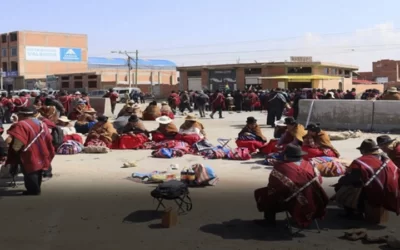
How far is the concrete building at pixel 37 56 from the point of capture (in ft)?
284

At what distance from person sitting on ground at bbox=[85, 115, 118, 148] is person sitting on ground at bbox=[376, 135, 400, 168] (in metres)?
8.06

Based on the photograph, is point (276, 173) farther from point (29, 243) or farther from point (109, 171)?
point (109, 171)

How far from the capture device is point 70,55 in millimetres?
93562

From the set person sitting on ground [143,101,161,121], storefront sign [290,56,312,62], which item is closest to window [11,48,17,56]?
storefront sign [290,56,312,62]

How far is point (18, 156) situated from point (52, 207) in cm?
111

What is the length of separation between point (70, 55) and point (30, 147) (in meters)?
88.7

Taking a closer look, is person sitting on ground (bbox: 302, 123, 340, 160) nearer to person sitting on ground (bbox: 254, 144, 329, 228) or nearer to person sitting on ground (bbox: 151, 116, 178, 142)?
person sitting on ground (bbox: 151, 116, 178, 142)

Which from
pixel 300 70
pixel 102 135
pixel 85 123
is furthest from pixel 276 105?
pixel 300 70

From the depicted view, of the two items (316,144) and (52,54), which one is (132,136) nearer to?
(316,144)

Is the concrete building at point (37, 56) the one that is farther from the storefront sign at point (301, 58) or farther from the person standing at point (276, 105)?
the person standing at point (276, 105)

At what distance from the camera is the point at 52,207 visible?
25.0 feet

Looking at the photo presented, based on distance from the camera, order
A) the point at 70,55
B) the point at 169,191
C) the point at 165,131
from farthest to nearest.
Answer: the point at 70,55 → the point at 165,131 → the point at 169,191

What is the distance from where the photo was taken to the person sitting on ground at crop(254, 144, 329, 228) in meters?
6.04

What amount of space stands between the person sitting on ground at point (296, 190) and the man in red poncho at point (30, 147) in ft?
12.2
